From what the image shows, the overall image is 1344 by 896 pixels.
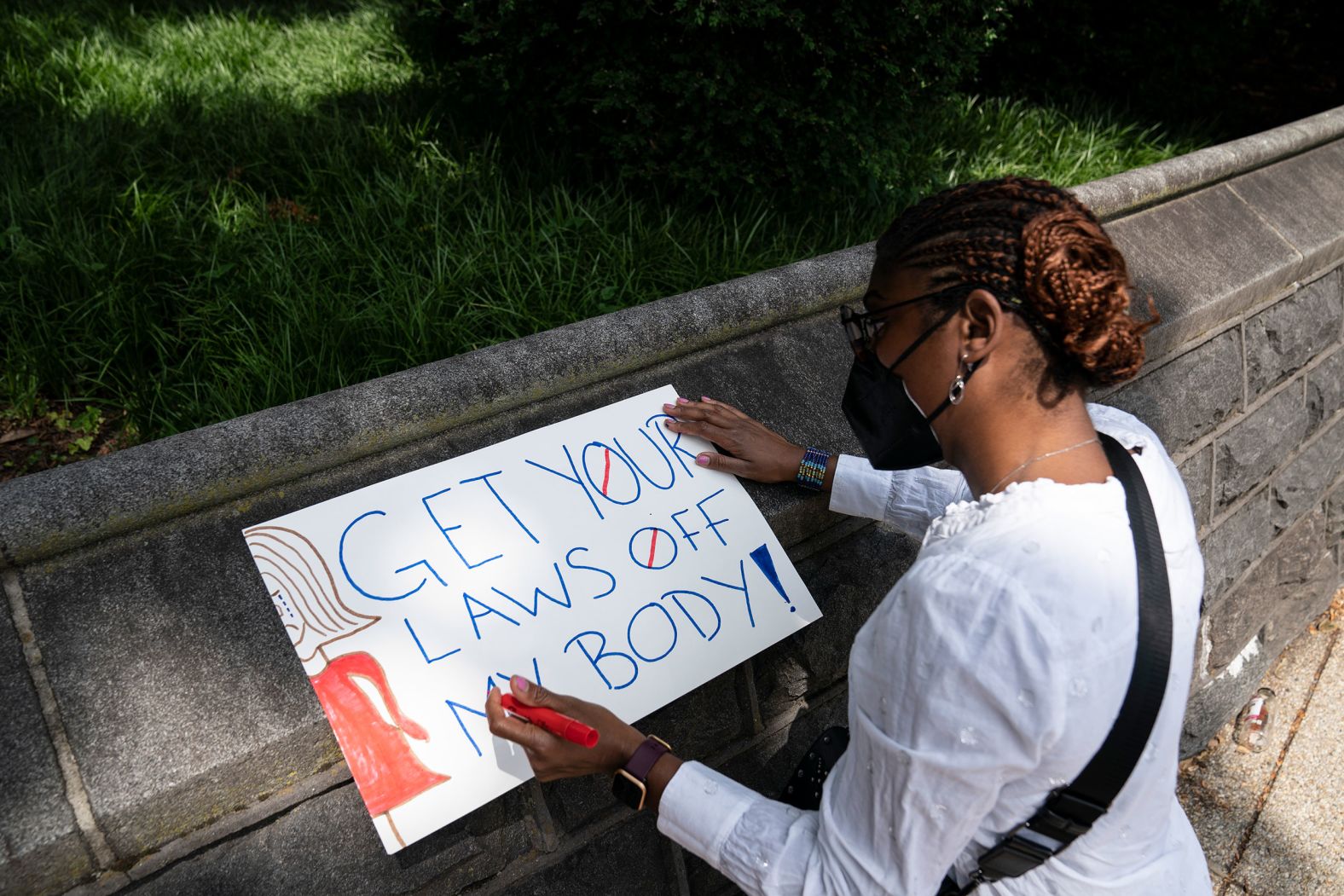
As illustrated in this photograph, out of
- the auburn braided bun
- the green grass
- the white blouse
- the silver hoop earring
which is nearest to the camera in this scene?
the white blouse

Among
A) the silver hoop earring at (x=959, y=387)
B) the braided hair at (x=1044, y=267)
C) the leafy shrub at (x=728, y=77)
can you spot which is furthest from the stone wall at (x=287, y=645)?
the leafy shrub at (x=728, y=77)

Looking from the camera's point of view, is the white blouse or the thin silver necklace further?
the thin silver necklace

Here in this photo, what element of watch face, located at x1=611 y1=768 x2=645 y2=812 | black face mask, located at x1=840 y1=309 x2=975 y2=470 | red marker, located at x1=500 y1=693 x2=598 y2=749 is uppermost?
black face mask, located at x1=840 y1=309 x2=975 y2=470

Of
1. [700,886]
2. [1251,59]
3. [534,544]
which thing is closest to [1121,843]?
[700,886]

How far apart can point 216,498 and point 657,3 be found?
6.80ft

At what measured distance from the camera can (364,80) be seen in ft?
12.6

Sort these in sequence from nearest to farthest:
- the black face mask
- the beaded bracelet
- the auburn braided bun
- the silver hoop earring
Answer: the auburn braided bun → the silver hoop earring → the black face mask → the beaded bracelet

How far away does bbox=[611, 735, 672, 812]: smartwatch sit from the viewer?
134 cm

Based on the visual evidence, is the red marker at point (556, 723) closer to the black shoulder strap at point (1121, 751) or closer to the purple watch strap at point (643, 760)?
the purple watch strap at point (643, 760)

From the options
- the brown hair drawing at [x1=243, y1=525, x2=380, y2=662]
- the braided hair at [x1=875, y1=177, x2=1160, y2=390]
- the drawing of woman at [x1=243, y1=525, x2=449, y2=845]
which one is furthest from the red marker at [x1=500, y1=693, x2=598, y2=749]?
the braided hair at [x1=875, y1=177, x2=1160, y2=390]

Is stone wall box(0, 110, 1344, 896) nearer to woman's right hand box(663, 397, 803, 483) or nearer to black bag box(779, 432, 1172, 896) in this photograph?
woman's right hand box(663, 397, 803, 483)

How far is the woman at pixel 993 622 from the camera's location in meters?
1.08

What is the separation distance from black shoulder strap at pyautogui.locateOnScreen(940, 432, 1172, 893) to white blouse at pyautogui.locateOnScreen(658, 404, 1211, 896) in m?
0.02

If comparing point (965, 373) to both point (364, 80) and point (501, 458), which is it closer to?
point (501, 458)
